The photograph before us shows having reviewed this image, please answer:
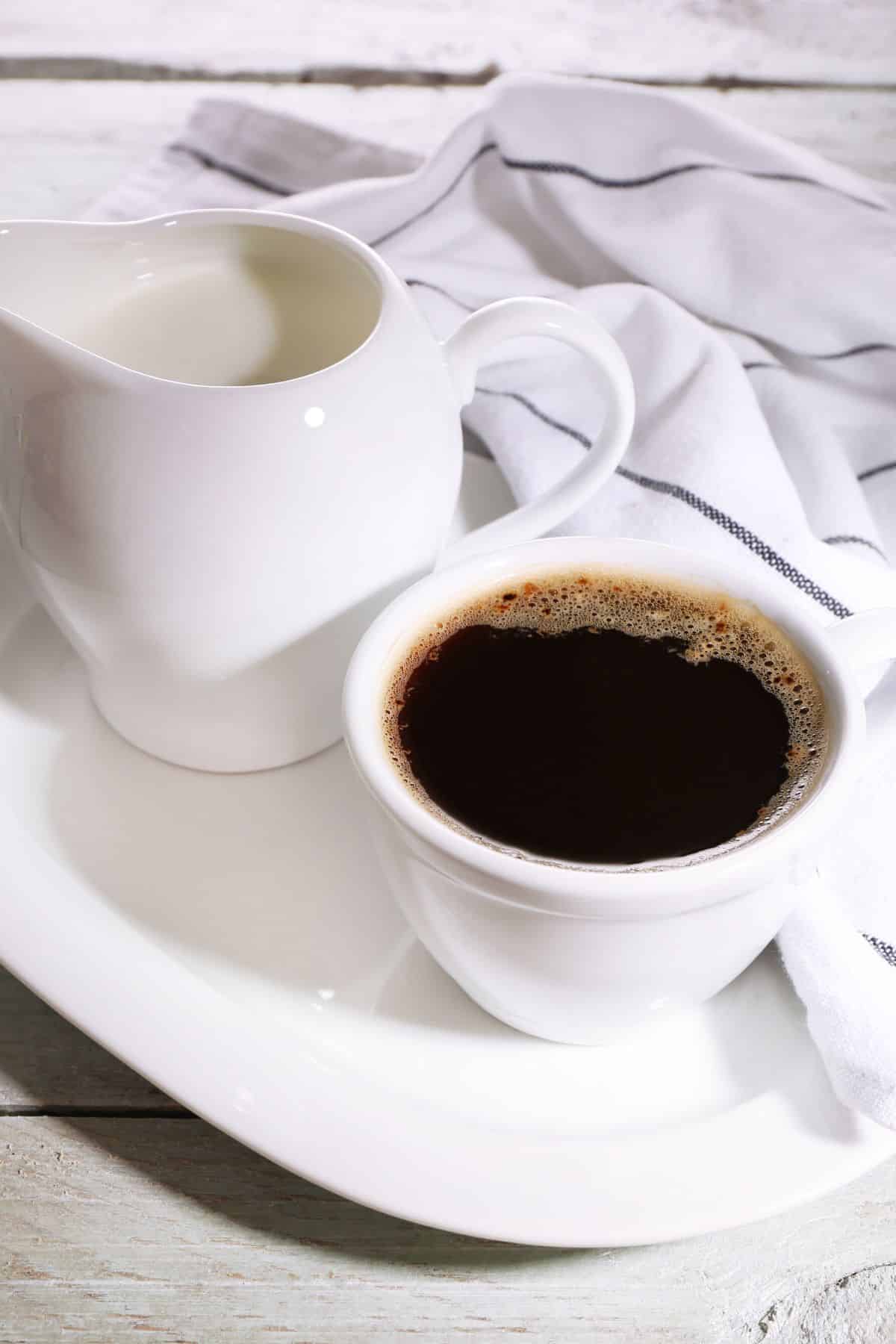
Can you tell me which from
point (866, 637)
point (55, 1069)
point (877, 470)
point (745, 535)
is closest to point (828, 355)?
point (877, 470)

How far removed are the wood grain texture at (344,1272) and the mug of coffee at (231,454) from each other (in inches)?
7.8

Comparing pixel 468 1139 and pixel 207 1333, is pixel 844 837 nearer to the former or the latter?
pixel 468 1139

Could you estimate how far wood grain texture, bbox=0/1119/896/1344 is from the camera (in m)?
0.45

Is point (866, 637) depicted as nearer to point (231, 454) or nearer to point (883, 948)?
point (883, 948)

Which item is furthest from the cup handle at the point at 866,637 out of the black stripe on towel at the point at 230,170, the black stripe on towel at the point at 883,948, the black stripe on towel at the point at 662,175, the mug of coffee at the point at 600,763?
the black stripe on towel at the point at 230,170

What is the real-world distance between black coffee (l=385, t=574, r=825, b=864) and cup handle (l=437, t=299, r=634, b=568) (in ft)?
0.17

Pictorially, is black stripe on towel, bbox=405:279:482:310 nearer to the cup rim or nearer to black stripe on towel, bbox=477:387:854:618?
black stripe on towel, bbox=477:387:854:618

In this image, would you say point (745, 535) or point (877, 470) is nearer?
point (745, 535)

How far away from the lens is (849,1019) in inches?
19.0

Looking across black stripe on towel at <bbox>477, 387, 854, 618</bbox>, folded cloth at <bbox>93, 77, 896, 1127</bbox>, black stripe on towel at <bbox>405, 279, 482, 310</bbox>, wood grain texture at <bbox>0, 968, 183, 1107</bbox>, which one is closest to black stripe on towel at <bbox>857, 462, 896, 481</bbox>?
folded cloth at <bbox>93, 77, 896, 1127</bbox>

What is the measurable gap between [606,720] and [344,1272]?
0.22m

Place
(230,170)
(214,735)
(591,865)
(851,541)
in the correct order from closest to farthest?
(591,865) < (214,735) < (851,541) < (230,170)

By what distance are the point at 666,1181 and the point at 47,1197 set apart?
0.21 m

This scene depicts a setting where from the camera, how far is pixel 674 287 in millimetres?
849
